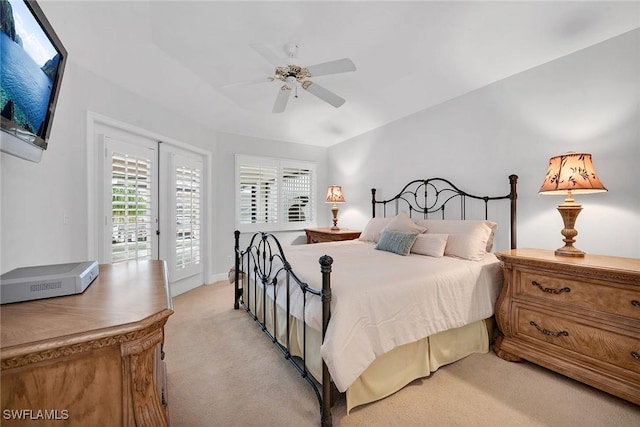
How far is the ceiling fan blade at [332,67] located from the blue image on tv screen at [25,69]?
5.27 ft

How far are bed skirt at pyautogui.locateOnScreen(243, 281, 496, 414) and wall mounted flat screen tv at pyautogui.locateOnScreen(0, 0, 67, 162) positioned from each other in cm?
184

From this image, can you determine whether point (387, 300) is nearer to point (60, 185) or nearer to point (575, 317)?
point (575, 317)

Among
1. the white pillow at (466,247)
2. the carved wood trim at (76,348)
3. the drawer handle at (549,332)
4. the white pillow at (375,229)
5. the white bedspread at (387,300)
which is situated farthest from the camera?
the white pillow at (375,229)

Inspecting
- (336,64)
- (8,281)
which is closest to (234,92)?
(336,64)

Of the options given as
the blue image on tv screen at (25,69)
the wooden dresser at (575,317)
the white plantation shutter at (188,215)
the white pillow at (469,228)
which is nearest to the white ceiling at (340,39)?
the white plantation shutter at (188,215)

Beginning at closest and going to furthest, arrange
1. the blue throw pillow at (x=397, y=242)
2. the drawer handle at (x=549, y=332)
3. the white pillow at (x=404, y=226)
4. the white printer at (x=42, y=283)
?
the white printer at (x=42, y=283) → the drawer handle at (x=549, y=332) → the blue throw pillow at (x=397, y=242) → the white pillow at (x=404, y=226)

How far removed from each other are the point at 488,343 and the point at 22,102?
3382 mm

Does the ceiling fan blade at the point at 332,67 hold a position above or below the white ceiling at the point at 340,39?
below

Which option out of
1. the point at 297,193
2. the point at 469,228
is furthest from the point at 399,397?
the point at 297,193

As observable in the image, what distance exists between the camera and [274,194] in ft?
16.5

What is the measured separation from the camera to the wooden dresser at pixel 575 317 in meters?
1.68

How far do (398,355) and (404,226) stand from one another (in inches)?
63.1

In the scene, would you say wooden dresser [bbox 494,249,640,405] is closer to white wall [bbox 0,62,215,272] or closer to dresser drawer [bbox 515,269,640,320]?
dresser drawer [bbox 515,269,640,320]

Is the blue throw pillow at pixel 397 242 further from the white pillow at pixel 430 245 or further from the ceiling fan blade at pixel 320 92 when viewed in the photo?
the ceiling fan blade at pixel 320 92
